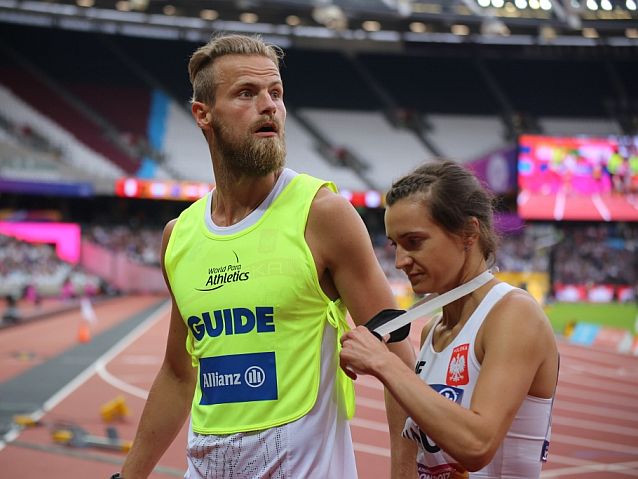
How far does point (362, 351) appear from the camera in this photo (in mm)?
1854

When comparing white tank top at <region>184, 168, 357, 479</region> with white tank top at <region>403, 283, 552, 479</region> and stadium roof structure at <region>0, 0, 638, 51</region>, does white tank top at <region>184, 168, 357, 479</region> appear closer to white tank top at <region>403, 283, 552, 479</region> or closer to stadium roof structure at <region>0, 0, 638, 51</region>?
white tank top at <region>403, 283, 552, 479</region>

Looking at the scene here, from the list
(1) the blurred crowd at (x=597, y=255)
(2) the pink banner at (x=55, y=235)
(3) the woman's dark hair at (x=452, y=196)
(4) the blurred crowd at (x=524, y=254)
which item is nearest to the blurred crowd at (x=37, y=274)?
(4) the blurred crowd at (x=524, y=254)

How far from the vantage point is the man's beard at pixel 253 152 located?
239 cm

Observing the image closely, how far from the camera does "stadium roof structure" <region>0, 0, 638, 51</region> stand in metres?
29.9

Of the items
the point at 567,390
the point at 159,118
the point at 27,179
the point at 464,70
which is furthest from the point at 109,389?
the point at 464,70

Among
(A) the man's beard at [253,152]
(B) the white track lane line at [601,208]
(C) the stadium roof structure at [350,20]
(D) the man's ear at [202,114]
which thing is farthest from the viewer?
(B) the white track lane line at [601,208]

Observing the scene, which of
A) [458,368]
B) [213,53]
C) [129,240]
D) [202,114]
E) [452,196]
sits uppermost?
[129,240]

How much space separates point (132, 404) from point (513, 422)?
9.10 m

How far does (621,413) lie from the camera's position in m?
10.2

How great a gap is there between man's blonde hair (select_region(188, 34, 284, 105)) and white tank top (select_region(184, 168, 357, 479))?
79 centimetres

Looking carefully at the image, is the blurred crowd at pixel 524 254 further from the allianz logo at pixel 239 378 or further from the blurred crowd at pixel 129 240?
the allianz logo at pixel 239 378

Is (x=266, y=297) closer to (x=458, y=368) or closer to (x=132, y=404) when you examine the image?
(x=458, y=368)

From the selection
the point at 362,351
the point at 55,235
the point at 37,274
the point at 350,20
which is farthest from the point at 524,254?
the point at 362,351

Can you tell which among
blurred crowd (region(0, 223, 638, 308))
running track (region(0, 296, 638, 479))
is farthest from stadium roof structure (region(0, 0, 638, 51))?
running track (region(0, 296, 638, 479))
